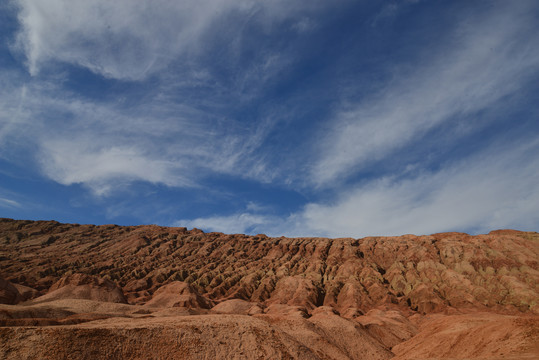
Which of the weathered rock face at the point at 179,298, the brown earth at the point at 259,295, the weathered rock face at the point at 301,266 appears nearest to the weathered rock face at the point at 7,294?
the brown earth at the point at 259,295

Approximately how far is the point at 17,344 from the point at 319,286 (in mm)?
91922

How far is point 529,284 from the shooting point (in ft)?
282

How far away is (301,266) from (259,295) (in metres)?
24.1

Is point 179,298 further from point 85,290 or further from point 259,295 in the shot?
point 259,295

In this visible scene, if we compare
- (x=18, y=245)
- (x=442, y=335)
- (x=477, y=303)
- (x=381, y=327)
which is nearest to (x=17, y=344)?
(x=442, y=335)

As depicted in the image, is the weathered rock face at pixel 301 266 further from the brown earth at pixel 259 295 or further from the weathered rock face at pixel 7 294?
the weathered rock face at pixel 7 294

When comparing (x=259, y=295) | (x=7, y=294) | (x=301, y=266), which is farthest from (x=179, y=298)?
(x=301, y=266)

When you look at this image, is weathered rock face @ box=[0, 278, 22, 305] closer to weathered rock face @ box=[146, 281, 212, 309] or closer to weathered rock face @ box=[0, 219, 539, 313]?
weathered rock face @ box=[146, 281, 212, 309]

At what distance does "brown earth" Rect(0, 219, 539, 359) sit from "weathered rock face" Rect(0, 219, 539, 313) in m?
0.47

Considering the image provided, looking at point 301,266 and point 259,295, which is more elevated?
point 301,266

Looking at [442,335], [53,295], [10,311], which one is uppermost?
[53,295]

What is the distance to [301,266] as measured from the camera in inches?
4695

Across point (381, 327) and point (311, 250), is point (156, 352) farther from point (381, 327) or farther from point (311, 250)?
point (311, 250)

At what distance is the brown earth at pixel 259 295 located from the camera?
86.2ft
